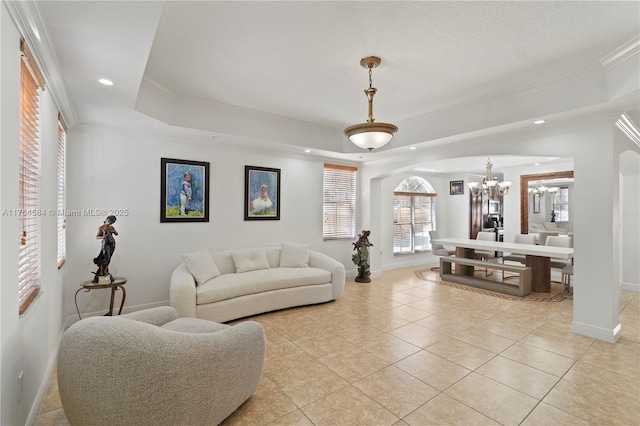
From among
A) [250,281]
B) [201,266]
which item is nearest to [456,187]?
[250,281]

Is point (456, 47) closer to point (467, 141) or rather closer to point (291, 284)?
point (467, 141)

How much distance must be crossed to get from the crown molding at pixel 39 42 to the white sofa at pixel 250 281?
219 cm

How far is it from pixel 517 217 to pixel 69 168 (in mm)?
8543

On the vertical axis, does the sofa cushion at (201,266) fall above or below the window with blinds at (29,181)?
below

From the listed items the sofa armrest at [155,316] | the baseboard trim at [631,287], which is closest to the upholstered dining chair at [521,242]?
the baseboard trim at [631,287]

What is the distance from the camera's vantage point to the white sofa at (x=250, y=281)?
371 cm

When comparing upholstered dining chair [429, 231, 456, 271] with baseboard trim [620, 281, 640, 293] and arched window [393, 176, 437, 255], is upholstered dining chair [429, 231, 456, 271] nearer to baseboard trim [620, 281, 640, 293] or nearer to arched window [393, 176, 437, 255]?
→ arched window [393, 176, 437, 255]

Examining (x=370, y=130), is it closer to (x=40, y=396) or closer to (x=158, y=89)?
(x=158, y=89)

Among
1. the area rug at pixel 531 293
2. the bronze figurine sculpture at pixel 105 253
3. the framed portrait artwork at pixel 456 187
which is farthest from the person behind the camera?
the framed portrait artwork at pixel 456 187

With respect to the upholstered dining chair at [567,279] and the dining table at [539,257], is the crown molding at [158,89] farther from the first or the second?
the upholstered dining chair at [567,279]

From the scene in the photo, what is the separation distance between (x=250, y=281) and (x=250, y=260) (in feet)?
2.16

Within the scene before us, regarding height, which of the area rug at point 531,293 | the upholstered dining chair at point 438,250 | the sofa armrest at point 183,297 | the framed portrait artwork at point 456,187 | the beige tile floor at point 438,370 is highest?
the framed portrait artwork at point 456,187

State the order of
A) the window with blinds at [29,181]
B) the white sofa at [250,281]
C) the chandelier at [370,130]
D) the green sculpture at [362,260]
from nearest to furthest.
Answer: the window with blinds at [29,181] < the chandelier at [370,130] < the white sofa at [250,281] < the green sculpture at [362,260]

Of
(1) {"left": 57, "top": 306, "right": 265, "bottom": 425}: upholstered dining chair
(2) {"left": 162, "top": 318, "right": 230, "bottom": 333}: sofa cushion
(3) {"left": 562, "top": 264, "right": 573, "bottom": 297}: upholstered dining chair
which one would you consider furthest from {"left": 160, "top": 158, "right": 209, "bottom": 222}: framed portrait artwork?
(3) {"left": 562, "top": 264, "right": 573, "bottom": 297}: upholstered dining chair
